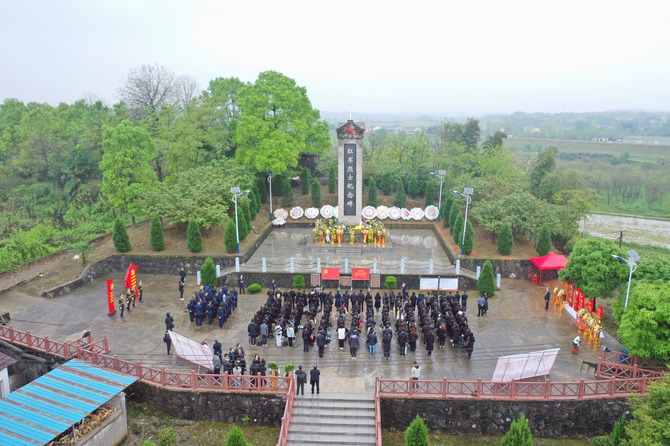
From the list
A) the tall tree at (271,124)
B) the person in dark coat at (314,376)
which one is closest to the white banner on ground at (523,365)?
the person in dark coat at (314,376)

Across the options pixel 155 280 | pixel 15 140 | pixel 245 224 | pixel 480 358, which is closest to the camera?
pixel 480 358

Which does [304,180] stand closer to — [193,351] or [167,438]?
[193,351]

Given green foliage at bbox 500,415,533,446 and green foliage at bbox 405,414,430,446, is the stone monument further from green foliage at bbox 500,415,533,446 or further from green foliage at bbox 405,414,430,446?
green foliage at bbox 500,415,533,446

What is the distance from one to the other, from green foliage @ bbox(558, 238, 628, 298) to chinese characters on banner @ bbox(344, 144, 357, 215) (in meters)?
14.8

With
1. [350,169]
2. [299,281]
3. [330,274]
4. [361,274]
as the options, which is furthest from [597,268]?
[350,169]

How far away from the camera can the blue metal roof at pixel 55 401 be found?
11.8 m

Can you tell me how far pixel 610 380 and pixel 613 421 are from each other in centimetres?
129

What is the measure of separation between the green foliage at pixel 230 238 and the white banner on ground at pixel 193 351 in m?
11.1

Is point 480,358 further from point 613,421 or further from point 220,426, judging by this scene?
point 220,426

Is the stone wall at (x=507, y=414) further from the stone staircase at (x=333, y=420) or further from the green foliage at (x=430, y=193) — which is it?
the green foliage at (x=430, y=193)

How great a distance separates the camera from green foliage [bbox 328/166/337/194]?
4016 cm

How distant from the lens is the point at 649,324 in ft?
46.1

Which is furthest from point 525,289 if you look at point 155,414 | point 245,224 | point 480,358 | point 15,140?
point 15,140

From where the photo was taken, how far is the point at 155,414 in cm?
1506
